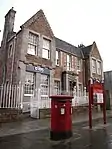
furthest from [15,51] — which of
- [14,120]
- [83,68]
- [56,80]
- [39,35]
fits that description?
[83,68]

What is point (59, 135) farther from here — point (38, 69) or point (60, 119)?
point (38, 69)

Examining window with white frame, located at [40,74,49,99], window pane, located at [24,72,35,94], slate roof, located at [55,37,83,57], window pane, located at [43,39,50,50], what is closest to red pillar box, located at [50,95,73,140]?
window pane, located at [24,72,35,94]

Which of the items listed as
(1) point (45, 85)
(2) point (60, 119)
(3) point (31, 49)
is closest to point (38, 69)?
(1) point (45, 85)

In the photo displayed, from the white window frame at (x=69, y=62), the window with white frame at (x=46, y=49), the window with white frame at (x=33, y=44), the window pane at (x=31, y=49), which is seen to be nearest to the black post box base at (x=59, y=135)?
the window pane at (x=31, y=49)

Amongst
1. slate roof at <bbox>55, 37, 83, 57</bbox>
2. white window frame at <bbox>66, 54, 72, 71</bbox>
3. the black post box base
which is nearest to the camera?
the black post box base

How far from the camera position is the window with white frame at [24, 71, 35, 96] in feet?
50.4

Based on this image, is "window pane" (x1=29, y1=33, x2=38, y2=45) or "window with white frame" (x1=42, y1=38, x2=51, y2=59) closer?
"window pane" (x1=29, y1=33, x2=38, y2=45)

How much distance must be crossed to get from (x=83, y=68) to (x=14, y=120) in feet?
49.1

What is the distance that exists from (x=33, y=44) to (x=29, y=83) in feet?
13.0

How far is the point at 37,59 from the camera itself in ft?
55.4

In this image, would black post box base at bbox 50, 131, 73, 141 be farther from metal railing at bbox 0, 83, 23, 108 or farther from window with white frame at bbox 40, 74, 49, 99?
window with white frame at bbox 40, 74, 49, 99

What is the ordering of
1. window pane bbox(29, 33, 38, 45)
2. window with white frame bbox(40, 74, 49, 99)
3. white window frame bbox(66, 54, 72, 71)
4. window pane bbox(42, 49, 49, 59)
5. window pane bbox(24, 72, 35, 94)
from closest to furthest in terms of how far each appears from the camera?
window pane bbox(24, 72, 35, 94)
window with white frame bbox(40, 74, 49, 99)
window pane bbox(29, 33, 38, 45)
window pane bbox(42, 49, 49, 59)
white window frame bbox(66, 54, 72, 71)

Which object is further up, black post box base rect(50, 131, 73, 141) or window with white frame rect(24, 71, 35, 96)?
window with white frame rect(24, 71, 35, 96)

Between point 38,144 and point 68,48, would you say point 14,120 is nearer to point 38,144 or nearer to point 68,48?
point 38,144
